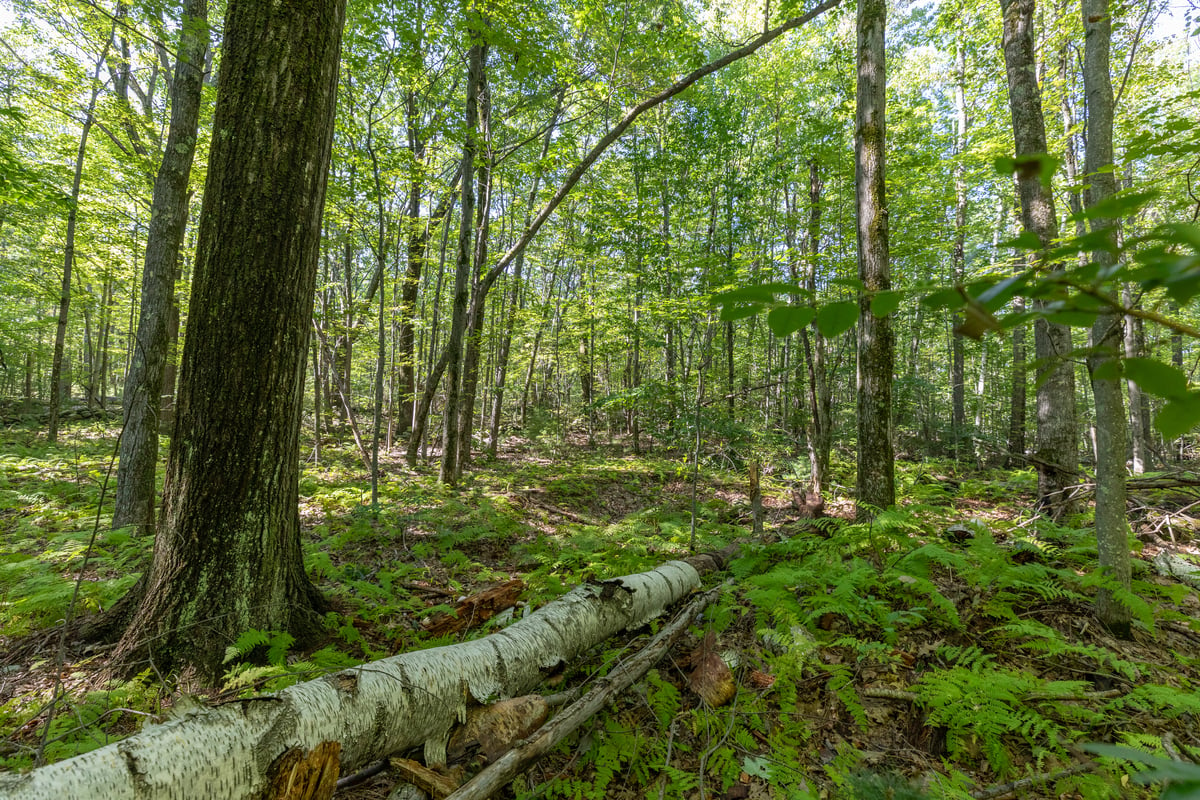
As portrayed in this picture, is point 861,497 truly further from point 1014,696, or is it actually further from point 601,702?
point 601,702

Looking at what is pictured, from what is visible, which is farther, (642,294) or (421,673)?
(642,294)

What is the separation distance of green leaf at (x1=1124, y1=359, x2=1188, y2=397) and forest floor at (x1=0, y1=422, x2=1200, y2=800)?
0.56 metres

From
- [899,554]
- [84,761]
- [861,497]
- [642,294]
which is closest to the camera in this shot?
[84,761]

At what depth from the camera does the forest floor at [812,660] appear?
2383mm

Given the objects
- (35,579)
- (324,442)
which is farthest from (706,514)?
(324,442)

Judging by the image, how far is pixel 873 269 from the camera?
4.91 m

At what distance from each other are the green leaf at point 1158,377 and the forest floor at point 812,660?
1.84 ft

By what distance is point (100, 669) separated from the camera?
294 centimetres

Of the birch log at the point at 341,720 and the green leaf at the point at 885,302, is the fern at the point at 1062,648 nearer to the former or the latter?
the birch log at the point at 341,720

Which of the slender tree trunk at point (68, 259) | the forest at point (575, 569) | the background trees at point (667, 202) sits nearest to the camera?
the forest at point (575, 569)

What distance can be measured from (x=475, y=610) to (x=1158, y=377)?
3.86 m

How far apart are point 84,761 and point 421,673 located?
1.22 meters

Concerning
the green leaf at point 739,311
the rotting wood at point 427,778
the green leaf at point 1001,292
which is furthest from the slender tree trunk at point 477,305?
the green leaf at point 1001,292

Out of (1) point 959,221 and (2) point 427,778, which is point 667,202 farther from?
(2) point 427,778
